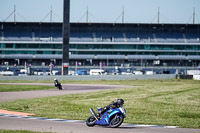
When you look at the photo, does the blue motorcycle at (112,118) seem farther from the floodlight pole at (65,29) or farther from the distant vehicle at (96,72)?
the distant vehicle at (96,72)

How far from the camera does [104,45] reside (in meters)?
116

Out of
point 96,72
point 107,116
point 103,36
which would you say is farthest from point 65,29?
point 107,116

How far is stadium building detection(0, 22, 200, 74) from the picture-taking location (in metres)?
114

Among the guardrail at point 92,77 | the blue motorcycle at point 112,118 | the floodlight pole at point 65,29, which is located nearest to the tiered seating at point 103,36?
the floodlight pole at point 65,29

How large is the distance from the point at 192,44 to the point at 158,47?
31.8ft

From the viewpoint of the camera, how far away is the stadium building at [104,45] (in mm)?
114188

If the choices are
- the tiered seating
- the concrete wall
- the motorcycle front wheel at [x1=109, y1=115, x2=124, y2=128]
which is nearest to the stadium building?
the tiered seating

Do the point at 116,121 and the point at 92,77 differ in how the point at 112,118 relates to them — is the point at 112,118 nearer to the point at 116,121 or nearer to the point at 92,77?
the point at 116,121

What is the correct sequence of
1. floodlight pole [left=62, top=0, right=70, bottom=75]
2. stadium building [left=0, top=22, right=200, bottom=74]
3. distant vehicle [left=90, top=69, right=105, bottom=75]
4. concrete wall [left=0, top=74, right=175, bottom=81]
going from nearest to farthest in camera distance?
concrete wall [left=0, top=74, right=175, bottom=81] → floodlight pole [left=62, top=0, right=70, bottom=75] → distant vehicle [left=90, top=69, right=105, bottom=75] → stadium building [left=0, top=22, right=200, bottom=74]

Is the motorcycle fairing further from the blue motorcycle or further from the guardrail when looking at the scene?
the guardrail

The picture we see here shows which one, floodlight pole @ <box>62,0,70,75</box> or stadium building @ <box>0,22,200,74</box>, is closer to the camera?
floodlight pole @ <box>62,0,70,75</box>

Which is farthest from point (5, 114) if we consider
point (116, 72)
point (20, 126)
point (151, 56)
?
point (151, 56)

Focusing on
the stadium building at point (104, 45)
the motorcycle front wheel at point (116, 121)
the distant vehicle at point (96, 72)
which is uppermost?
the stadium building at point (104, 45)

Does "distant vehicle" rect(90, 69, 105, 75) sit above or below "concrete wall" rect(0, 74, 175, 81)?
above
